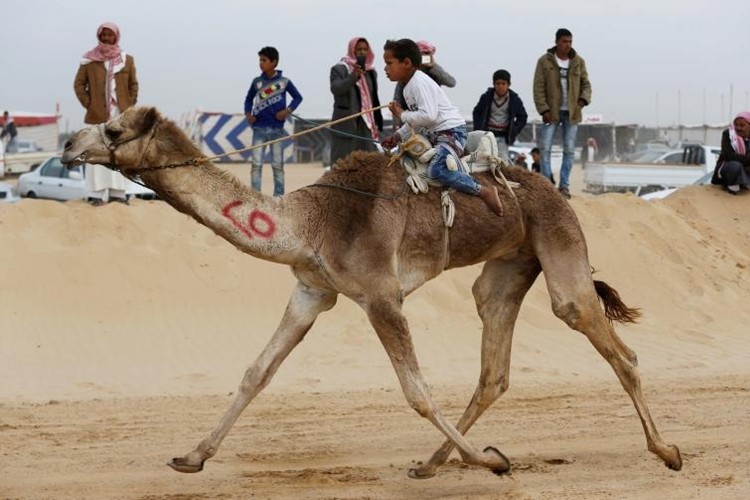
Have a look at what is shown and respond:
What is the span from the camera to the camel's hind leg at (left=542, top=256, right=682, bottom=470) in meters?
8.62

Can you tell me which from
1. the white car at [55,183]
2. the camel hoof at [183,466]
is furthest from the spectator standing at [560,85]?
the white car at [55,183]

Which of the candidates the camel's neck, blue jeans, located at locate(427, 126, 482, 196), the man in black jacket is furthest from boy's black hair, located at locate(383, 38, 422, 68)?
the man in black jacket

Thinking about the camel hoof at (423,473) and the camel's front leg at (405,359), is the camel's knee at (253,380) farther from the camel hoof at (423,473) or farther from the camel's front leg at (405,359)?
the camel hoof at (423,473)

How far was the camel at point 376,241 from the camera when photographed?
301 inches

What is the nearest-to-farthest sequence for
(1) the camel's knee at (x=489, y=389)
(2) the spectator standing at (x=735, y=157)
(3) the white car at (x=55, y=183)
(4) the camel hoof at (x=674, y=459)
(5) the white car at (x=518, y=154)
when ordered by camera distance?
(4) the camel hoof at (x=674, y=459) → (1) the camel's knee at (x=489, y=389) → (2) the spectator standing at (x=735, y=157) → (5) the white car at (x=518, y=154) → (3) the white car at (x=55, y=183)

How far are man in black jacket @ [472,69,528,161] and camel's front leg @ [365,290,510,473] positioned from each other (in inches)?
274

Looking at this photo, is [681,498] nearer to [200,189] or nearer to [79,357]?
[200,189]

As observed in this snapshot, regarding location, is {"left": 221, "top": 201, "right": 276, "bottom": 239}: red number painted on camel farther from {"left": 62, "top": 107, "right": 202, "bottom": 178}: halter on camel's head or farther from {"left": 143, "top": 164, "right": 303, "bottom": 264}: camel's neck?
{"left": 62, "top": 107, "right": 202, "bottom": 178}: halter on camel's head

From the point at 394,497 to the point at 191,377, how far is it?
4285mm

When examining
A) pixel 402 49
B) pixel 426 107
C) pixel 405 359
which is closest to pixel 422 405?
pixel 405 359

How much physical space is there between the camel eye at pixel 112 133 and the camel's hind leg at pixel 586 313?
3043 mm

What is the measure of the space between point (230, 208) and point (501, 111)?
7.34 meters

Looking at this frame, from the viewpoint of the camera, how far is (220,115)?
3991cm

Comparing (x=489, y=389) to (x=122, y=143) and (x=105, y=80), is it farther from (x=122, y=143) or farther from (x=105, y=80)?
(x=105, y=80)
